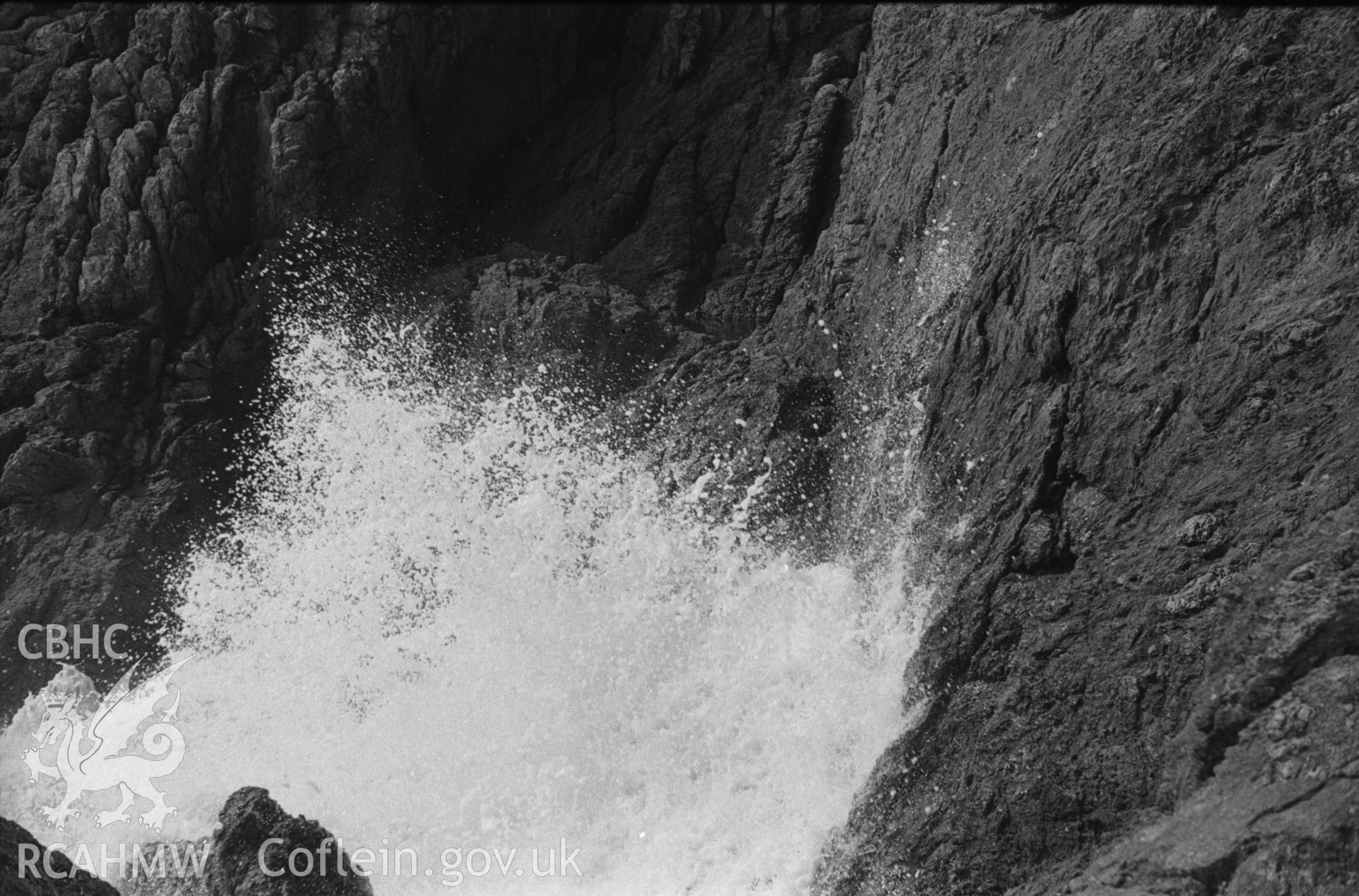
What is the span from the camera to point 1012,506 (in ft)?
47.3

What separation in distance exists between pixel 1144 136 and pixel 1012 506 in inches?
176

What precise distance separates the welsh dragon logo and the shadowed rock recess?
1.10 meters

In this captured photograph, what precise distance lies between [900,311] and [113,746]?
13.5m

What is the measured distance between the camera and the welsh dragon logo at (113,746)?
17688 millimetres

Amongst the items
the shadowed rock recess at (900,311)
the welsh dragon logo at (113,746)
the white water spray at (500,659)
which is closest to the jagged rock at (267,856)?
the white water spray at (500,659)

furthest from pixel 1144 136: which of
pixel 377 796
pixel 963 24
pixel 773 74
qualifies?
pixel 377 796

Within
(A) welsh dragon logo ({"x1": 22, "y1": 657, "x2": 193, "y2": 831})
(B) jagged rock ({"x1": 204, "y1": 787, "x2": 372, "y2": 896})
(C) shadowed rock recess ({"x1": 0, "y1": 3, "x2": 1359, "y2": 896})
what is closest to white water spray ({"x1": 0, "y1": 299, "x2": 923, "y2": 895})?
(A) welsh dragon logo ({"x1": 22, "y1": 657, "x2": 193, "y2": 831})

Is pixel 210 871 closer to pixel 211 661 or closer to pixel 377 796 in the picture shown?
pixel 377 796

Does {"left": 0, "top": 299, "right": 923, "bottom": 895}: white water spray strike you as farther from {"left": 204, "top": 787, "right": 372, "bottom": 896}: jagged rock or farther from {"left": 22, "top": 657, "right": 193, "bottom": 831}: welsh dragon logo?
{"left": 204, "top": 787, "right": 372, "bottom": 896}: jagged rock

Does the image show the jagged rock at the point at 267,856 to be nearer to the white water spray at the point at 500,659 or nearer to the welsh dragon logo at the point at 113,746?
the white water spray at the point at 500,659

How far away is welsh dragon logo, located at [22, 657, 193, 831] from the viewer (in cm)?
1769

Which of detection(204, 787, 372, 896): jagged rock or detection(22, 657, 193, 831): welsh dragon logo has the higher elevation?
detection(22, 657, 193, 831): welsh dragon logo

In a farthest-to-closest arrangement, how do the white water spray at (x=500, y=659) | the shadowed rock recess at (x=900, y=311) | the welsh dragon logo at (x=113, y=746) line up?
the welsh dragon logo at (x=113, y=746), the white water spray at (x=500, y=659), the shadowed rock recess at (x=900, y=311)

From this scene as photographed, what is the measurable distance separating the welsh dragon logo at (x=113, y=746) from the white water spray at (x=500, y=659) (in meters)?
0.26
